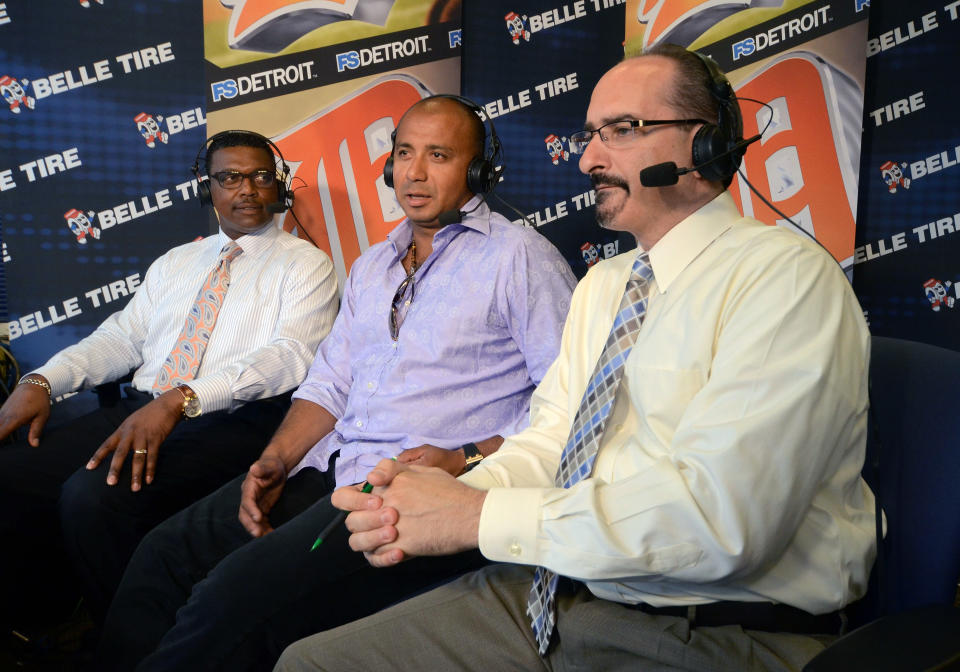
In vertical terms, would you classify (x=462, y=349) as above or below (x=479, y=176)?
below

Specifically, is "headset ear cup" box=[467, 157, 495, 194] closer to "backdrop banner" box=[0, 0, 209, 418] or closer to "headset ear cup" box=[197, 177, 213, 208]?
"headset ear cup" box=[197, 177, 213, 208]

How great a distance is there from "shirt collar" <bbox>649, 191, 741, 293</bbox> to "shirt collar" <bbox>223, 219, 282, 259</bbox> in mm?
1765

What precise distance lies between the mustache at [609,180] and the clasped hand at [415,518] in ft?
1.99

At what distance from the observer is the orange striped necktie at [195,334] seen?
2.58 m

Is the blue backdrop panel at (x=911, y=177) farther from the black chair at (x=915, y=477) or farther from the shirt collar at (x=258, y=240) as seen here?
the shirt collar at (x=258, y=240)

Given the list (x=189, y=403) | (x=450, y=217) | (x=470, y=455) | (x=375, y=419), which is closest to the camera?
(x=470, y=455)

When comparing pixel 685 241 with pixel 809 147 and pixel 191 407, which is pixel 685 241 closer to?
pixel 191 407

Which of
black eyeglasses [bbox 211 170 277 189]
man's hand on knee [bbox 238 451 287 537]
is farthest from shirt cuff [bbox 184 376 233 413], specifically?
black eyeglasses [bbox 211 170 277 189]

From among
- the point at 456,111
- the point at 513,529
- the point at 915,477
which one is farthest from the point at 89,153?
the point at 915,477

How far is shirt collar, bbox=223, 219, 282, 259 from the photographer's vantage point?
274 centimetres

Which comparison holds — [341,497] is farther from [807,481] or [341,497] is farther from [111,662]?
[111,662]

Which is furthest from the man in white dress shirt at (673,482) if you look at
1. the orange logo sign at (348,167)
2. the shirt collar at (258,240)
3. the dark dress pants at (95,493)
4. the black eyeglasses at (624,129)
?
the orange logo sign at (348,167)

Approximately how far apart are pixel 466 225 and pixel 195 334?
1.10m

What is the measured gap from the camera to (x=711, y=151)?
1.33 m
